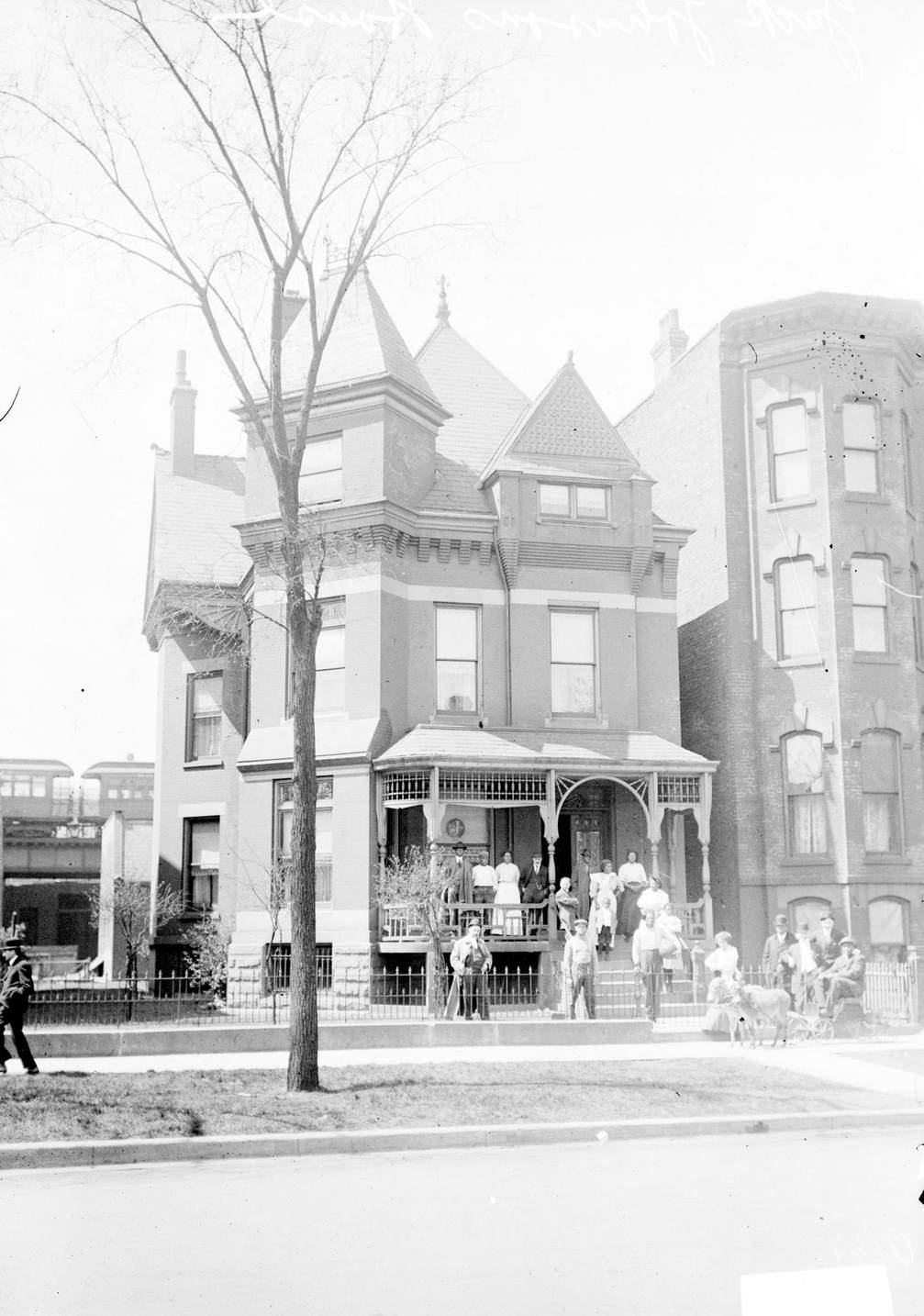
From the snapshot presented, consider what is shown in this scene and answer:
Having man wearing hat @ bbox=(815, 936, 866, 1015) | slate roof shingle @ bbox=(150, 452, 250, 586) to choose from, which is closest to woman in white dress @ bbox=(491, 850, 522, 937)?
man wearing hat @ bbox=(815, 936, 866, 1015)

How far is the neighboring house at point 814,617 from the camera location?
26.3m

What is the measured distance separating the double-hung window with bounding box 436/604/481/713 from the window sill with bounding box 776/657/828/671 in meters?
6.52

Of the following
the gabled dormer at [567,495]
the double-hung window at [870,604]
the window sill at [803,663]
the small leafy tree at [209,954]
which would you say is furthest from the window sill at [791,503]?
the small leafy tree at [209,954]

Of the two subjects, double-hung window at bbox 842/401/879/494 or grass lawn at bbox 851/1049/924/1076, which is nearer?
grass lawn at bbox 851/1049/924/1076

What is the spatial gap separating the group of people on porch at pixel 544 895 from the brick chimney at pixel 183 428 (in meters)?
14.1

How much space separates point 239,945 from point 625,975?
7244 millimetres

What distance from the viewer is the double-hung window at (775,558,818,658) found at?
27188 mm

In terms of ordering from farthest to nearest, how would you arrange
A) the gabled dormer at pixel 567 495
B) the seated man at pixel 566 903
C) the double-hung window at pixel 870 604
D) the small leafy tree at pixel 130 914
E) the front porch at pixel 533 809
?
the small leafy tree at pixel 130 914 → the double-hung window at pixel 870 604 → the gabled dormer at pixel 567 495 → the front porch at pixel 533 809 → the seated man at pixel 566 903

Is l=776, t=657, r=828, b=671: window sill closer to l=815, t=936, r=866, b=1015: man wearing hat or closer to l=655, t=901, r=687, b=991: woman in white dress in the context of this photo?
l=655, t=901, r=687, b=991: woman in white dress

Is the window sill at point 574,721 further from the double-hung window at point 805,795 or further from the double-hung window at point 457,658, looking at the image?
the double-hung window at point 805,795

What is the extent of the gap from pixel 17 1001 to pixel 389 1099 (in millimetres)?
4622

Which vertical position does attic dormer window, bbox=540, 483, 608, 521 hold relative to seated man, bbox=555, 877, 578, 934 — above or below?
above

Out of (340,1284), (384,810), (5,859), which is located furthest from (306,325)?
(5,859)

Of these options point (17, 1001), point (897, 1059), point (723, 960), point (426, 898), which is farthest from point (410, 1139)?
point (426, 898)
